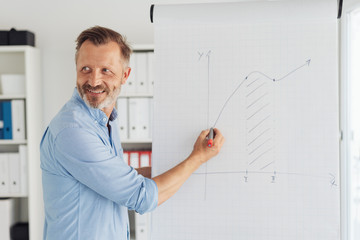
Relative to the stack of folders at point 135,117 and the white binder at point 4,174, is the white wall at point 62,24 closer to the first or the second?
the white binder at point 4,174

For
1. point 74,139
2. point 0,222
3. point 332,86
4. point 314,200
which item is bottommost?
point 0,222

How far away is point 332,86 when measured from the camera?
1.40 meters

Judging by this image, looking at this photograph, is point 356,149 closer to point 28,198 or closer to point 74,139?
point 74,139

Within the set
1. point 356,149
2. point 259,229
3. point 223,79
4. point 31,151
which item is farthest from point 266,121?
point 31,151

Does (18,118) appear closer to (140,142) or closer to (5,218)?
(5,218)

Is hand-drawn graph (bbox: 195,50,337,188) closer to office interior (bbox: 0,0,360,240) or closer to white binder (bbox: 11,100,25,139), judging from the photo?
office interior (bbox: 0,0,360,240)

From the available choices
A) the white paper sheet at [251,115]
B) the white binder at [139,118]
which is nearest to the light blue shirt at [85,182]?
the white paper sheet at [251,115]

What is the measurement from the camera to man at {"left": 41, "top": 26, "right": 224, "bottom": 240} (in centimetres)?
129

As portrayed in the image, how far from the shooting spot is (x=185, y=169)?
1.38m

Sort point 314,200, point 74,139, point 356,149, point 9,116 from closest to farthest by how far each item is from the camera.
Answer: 1. point 74,139
2. point 314,200
3. point 356,149
4. point 9,116

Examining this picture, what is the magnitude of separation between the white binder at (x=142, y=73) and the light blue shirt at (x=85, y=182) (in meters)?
1.57

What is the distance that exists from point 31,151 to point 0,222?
0.58 m

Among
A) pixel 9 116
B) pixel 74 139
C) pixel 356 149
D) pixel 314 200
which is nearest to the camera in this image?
pixel 74 139

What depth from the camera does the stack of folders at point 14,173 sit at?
316 centimetres
